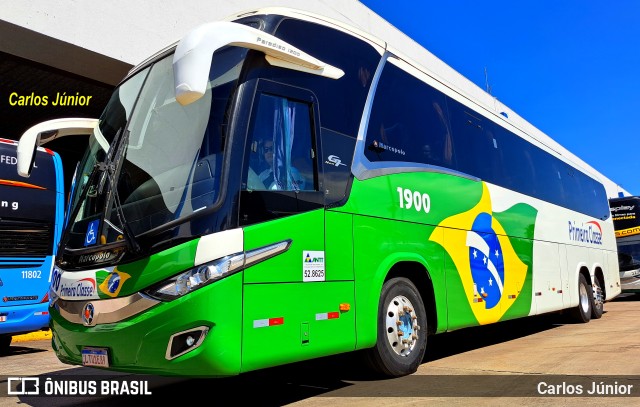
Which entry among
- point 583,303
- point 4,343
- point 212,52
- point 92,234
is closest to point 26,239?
point 4,343

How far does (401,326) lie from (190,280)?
8.70ft

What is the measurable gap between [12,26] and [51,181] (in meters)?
3.81

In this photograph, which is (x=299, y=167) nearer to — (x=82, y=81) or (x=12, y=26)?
(x=12, y=26)

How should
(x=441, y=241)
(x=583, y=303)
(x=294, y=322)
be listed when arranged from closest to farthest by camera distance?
(x=294, y=322) < (x=441, y=241) < (x=583, y=303)

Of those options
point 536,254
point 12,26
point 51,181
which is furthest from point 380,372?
point 12,26

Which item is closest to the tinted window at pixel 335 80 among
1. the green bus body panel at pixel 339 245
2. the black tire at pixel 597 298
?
the green bus body panel at pixel 339 245

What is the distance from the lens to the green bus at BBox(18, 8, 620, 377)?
162 inches

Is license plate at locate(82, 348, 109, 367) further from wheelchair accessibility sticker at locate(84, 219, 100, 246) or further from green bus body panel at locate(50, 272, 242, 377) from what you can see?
wheelchair accessibility sticker at locate(84, 219, 100, 246)

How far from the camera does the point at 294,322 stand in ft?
15.0

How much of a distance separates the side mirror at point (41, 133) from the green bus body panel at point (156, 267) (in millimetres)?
1810

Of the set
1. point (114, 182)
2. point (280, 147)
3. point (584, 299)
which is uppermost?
point (280, 147)

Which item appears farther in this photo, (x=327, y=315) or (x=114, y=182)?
(x=327, y=315)

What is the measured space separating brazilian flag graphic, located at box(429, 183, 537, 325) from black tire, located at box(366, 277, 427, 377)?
748 mm

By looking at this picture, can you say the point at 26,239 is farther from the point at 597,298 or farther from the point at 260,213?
the point at 597,298
